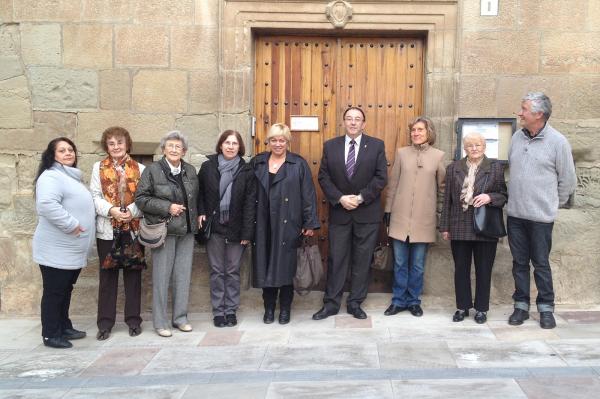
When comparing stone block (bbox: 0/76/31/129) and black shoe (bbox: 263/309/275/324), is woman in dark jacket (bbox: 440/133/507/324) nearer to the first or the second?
black shoe (bbox: 263/309/275/324)

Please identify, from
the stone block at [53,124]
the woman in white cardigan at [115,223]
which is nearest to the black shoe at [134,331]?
the woman in white cardigan at [115,223]

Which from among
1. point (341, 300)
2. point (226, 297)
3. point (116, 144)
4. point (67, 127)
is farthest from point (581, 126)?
point (67, 127)

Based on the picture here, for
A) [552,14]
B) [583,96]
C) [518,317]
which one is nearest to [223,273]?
[518,317]

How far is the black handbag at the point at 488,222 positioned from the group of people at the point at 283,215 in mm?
53

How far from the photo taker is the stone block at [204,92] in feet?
18.7

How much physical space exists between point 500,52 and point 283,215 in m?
2.38

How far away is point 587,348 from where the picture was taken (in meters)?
4.39

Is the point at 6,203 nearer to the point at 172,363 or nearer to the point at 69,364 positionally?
the point at 69,364

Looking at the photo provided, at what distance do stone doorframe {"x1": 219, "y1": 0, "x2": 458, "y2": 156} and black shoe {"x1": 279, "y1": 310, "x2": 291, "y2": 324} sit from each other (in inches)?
65.3

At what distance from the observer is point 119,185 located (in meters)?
5.01

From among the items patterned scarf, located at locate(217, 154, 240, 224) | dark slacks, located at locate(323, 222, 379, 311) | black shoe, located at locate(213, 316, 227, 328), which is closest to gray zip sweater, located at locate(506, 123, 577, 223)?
dark slacks, located at locate(323, 222, 379, 311)

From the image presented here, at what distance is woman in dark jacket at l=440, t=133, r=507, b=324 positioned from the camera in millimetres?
5056

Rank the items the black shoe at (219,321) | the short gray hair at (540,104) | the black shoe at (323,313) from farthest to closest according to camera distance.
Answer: the black shoe at (323,313), the black shoe at (219,321), the short gray hair at (540,104)

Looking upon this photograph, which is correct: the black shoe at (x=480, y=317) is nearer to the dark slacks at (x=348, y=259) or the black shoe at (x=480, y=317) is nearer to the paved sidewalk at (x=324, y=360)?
the paved sidewalk at (x=324, y=360)
